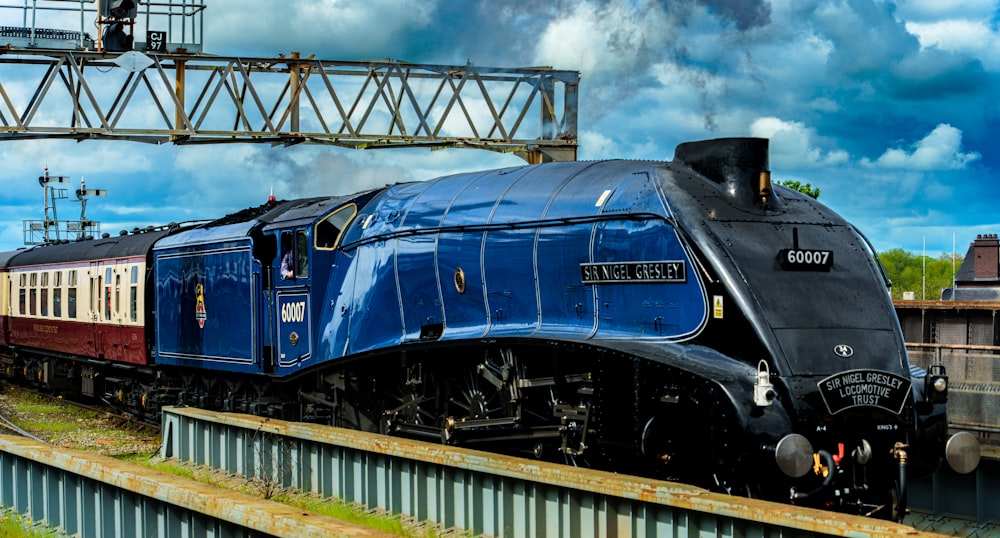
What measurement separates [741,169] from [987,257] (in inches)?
1534

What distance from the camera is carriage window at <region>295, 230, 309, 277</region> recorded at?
16.9 m

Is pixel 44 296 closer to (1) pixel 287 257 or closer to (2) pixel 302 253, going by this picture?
(1) pixel 287 257

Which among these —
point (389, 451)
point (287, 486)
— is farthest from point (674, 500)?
point (287, 486)

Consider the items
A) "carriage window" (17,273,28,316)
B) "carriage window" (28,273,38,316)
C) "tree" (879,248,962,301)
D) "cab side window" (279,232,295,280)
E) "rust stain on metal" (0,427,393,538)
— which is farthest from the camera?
"tree" (879,248,962,301)

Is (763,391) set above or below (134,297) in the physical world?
below

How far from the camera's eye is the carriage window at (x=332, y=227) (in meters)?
16.6

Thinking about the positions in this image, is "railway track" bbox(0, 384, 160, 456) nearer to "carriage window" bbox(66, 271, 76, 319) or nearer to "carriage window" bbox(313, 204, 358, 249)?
"carriage window" bbox(66, 271, 76, 319)

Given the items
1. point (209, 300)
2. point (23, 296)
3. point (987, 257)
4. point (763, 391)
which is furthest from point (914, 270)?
point (763, 391)

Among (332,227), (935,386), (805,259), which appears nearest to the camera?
(935,386)

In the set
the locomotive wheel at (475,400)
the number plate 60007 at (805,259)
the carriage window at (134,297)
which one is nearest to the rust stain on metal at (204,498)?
the locomotive wheel at (475,400)

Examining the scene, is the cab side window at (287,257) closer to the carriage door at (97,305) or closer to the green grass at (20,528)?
the green grass at (20,528)

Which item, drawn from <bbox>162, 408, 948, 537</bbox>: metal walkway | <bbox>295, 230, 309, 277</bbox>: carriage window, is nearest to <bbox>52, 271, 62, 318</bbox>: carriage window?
<bbox>295, 230, 309, 277</bbox>: carriage window

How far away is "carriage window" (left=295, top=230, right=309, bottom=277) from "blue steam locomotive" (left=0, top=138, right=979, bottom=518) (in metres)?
0.04

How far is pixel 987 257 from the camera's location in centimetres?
4653
